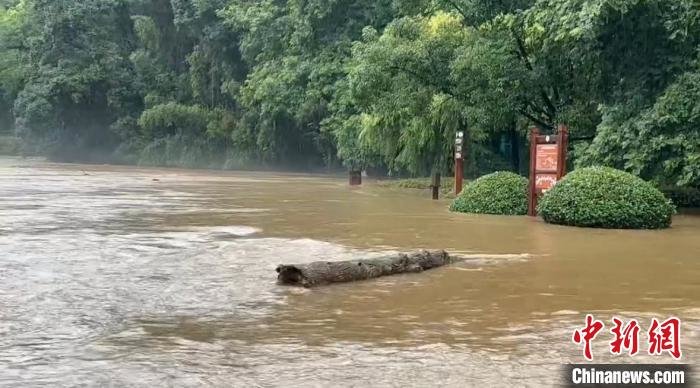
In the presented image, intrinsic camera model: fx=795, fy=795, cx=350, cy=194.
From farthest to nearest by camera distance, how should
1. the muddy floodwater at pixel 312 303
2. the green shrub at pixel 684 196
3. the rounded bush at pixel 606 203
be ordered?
the green shrub at pixel 684 196, the rounded bush at pixel 606 203, the muddy floodwater at pixel 312 303

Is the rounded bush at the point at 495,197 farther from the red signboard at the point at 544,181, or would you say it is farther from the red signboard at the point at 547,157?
the red signboard at the point at 547,157

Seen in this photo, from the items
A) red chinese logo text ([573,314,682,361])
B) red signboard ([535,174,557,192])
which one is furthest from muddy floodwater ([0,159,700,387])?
red signboard ([535,174,557,192])

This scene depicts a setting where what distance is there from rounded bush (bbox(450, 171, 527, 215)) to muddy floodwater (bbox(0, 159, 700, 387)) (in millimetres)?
2623

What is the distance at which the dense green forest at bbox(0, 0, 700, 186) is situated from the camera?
17.7 meters

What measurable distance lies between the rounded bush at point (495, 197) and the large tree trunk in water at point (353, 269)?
24.9 ft

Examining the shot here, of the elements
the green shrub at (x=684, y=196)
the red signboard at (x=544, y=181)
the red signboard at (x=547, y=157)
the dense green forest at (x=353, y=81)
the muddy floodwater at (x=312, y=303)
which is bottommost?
the muddy floodwater at (x=312, y=303)

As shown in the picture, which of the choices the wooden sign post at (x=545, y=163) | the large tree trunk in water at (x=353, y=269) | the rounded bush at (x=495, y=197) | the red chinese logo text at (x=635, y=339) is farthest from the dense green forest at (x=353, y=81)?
the red chinese logo text at (x=635, y=339)

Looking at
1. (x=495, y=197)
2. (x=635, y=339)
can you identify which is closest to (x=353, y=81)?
(x=495, y=197)

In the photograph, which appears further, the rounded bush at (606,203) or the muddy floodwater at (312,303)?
the rounded bush at (606,203)

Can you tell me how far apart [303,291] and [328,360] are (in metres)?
2.44

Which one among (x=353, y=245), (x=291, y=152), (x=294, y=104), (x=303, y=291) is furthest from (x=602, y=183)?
(x=291, y=152)

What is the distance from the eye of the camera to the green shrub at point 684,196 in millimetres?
20328

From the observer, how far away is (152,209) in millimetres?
16641

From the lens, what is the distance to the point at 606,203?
45.1ft
